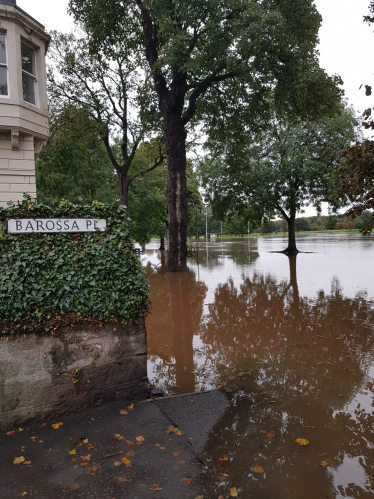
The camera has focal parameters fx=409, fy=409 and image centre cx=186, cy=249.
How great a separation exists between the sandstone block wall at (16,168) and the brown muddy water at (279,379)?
5.06 m

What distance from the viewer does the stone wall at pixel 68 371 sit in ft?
13.9

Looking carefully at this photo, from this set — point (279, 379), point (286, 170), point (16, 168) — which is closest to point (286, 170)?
point (286, 170)

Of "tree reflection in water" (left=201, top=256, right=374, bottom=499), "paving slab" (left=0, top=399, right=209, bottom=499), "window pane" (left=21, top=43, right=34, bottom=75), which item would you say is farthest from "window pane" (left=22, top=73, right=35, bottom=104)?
"paving slab" (left=0, top=399, right=209, bottom=499)

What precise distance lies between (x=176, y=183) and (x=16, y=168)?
8351 millimetres

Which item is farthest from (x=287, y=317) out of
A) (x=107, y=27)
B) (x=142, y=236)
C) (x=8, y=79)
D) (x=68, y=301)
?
(x=142, y=236)

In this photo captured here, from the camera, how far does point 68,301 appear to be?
15.0 ft

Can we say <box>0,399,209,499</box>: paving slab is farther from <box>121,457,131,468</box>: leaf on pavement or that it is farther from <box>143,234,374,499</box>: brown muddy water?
<box>143,234,374,499</box>: brown muddy water

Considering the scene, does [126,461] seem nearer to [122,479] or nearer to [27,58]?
[122,479]

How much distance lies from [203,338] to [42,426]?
4111mm

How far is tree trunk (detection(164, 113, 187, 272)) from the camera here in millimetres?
18750

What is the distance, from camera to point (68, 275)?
4.59m

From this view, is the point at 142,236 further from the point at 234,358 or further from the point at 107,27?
the point at 234,358

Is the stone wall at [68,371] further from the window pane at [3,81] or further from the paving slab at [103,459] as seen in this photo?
the window pane at [3,81]

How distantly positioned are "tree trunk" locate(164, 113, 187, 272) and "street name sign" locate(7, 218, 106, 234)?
14041 mm
